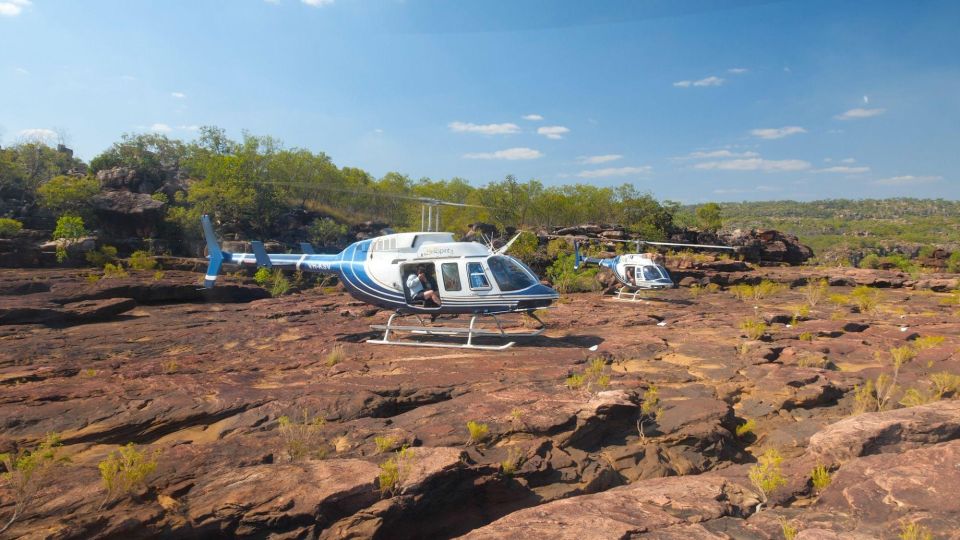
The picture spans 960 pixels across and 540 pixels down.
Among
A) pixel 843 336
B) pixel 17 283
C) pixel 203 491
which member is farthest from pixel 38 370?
pixel 843 336

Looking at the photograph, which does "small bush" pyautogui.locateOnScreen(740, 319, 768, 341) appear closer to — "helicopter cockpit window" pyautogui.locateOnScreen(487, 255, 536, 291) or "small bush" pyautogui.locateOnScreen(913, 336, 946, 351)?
"small bush" pyautogui.locateOnScreen(913, 336, 946, 351)

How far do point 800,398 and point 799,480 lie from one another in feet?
11.7

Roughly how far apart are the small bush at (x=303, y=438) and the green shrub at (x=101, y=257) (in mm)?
26029

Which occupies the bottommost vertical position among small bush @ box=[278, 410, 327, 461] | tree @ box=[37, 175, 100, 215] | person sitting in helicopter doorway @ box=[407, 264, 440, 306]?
small bush @ box=[278, 410, 327, 461]

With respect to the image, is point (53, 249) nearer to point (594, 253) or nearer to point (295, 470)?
point (295, 470)

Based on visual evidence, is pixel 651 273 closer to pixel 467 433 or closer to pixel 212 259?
pixel 212 259

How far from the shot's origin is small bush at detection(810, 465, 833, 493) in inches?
183

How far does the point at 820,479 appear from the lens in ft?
15.3

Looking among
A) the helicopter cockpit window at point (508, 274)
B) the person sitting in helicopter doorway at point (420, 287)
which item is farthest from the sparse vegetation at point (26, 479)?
the helicopter cockpit window at point (508, 274)

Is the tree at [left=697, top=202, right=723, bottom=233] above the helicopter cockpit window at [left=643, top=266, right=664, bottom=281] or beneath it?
above

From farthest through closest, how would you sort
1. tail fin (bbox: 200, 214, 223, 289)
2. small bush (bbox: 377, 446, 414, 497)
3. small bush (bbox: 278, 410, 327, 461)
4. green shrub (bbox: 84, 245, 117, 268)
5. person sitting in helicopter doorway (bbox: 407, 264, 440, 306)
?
1. green shrub (bbox: 84, 245, 117, 268)
2. tail fin (bbox: 200, 214, 223, 289)
3. person sitting in helicopter doorway (bbox: 407, 264, 440, 306)
4. small bush (bbox: 278, 410, 327, 461)
5. small bush (bbox: 377, 446, 414, 497)

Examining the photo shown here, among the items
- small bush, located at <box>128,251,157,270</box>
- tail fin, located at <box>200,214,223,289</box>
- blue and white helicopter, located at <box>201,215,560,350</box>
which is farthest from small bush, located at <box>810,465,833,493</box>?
small bush, located at <box>128,251,157,270</box>

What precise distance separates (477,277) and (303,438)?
253 inches

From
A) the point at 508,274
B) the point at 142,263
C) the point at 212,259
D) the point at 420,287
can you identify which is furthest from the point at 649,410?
the point at 142,263
